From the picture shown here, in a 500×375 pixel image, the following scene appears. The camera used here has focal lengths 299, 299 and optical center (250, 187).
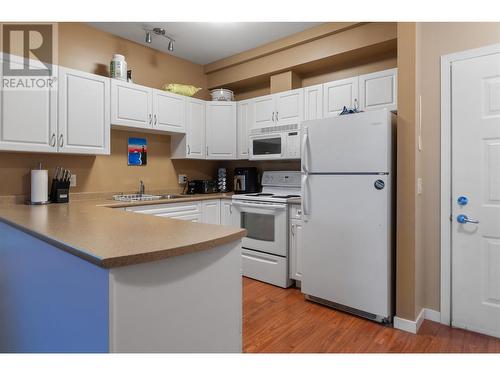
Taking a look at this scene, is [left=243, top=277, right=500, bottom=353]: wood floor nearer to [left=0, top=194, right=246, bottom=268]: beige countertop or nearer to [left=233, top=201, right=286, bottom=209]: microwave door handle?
[left=233, top=201, right=286, bottom=209]: microwave door handle

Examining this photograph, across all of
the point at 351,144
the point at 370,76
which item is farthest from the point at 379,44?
the point at 351,144

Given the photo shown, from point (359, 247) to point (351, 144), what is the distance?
2.67ft

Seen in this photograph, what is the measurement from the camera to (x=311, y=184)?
2633 mm

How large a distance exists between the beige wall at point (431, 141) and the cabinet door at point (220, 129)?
2218 mm

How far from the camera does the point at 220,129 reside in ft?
12.7

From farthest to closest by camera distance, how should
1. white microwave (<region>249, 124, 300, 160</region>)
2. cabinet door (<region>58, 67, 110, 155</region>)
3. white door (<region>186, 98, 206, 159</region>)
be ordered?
1. white door (<region>186, 98, 206, 159</region>)
2. white microwave (<region>249, 124, 300, 160</region>)
3. cabinet door (<region>58, 67, 110, 155</region>)

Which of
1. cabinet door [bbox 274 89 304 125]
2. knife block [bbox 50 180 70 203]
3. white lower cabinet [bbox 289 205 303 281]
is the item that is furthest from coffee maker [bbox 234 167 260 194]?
knife block [bbox 50 180 70 203]

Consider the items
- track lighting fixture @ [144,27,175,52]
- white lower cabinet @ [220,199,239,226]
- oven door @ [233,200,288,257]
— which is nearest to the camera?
oven door @ [233,200,288,257]

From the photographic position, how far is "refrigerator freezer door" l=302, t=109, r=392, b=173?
2223 mm

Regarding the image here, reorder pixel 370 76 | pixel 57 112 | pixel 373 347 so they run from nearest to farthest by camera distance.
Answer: pixel 373 347, pixel 57 112, pixel 370 76

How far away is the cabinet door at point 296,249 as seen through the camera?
292 cm

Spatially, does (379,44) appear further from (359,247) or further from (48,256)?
(48,256)

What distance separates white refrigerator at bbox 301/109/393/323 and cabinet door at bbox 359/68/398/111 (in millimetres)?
590

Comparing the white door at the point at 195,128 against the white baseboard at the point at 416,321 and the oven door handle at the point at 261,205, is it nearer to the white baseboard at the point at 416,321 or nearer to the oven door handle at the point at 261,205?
the oven door handle at the point at 261,205
